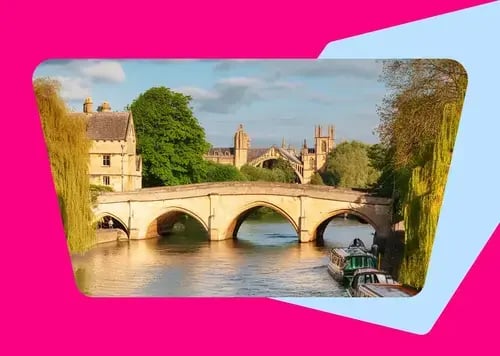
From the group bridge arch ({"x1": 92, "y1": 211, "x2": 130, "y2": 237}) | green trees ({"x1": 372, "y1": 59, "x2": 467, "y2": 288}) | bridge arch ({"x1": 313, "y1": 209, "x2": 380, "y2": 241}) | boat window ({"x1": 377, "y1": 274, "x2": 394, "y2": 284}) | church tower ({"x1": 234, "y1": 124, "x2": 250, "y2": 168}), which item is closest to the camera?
green trees ({"x1": 372, "y1": 59, "x2": 467, "y2": 288})

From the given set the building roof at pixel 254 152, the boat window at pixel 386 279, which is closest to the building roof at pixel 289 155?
the building roof at pixel 254 152

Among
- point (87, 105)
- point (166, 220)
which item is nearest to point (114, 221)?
point (166, 220)

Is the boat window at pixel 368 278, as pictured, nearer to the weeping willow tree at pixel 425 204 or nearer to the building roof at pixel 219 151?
the weeping willow tree at pixel 425 204

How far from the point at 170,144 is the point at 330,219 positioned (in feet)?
6.71

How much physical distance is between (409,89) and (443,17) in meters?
0.97

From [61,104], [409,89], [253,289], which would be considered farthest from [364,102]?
[61,104]

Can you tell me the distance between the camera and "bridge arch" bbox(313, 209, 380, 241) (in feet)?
45.0

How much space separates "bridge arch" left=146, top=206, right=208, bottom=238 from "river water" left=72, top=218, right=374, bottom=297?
171 mm

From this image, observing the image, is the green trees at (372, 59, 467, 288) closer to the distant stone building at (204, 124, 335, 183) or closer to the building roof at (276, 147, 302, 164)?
the distant stone building at (204, 124, 335, 183)

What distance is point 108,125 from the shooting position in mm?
13648

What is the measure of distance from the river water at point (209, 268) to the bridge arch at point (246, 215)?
287 mm

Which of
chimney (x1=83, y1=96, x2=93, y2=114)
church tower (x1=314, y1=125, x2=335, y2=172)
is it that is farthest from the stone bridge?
chimney (x1=83, y1=96, x2=93, y2=114)

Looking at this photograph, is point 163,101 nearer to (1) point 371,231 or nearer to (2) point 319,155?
(2) point 319,155

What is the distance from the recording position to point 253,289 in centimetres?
1336
